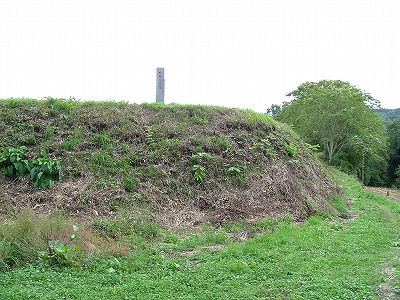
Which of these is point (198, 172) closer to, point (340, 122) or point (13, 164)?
point (13, 164)

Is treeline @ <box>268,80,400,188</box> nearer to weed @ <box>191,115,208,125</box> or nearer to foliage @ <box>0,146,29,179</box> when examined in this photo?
weed @ <box>191,115,208,125</box>

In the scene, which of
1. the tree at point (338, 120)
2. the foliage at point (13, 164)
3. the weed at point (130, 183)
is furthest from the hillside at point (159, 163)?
the tree at point (338, 120)

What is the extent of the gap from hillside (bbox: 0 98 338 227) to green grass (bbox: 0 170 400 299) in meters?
1.27

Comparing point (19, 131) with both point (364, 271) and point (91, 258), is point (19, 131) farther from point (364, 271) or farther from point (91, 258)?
point (364, 271)

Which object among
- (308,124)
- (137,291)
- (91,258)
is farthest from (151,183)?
(308,124)

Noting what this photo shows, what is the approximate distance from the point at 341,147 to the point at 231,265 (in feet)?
71.1

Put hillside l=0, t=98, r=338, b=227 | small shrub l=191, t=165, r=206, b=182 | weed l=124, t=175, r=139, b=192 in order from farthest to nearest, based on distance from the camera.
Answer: small shrub l=191, t=165, r=206, b=182 < weed l=124, t=175, r=139, b=192 < hillside l=0, t=98, r=338, b=227

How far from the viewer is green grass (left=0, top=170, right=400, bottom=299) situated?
4.00 metres

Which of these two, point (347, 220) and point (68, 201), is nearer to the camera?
point (68, 201)

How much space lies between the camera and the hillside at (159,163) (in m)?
7.27

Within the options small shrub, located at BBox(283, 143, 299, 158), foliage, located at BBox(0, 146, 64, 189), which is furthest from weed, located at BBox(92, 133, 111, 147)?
small shrub, located at BBox(283, 143, 299, 158)

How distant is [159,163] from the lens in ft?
27.8

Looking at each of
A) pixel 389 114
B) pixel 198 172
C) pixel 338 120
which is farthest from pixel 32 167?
pixel 389 114

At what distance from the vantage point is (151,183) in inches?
Result: 313
